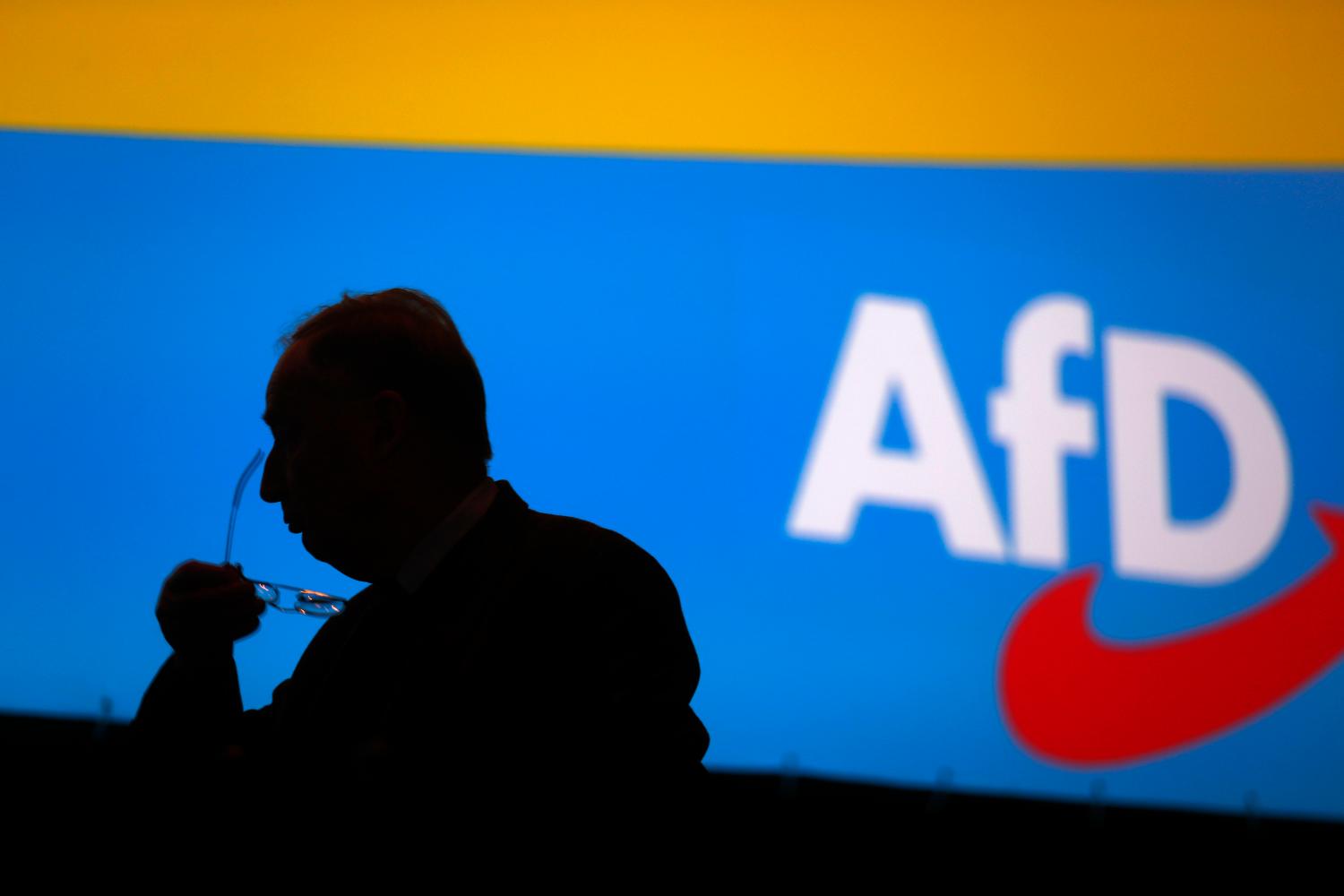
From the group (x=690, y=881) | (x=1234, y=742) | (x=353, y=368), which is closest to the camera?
(x=690, y=881)

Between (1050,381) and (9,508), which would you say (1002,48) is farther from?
(9,508)

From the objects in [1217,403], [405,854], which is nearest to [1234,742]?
[1217,403]

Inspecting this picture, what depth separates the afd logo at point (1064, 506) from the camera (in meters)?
2.67

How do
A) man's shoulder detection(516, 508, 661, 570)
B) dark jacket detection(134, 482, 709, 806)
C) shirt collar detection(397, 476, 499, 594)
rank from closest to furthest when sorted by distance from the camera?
dark jacket detection(134, 482, 709, 806), man's shoulder detection(516, 508, 661, 570), shirt collar detection(397, 476, 499, 594)

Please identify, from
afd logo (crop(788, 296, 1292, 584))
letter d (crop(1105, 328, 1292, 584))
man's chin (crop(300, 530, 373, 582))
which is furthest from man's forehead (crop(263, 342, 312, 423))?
letter d (crop(1105, 328, 1292, 584))

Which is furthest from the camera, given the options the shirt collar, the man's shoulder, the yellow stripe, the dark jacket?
the yellow stripe

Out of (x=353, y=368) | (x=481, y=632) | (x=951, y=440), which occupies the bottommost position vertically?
(x=481, y=632)

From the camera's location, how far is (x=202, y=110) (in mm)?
3018

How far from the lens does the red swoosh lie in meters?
2.66

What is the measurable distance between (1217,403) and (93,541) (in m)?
2.70

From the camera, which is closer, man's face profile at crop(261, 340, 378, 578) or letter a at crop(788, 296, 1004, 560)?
man's face profile at crop(261, 340, 378, 578)

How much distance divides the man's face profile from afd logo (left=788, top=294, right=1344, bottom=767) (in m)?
1.65

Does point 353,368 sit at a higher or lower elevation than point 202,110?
lower

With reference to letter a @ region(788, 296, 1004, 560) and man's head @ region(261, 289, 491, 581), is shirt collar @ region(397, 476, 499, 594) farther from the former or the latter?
letter a @ region(788, 296, 1004, 560)
